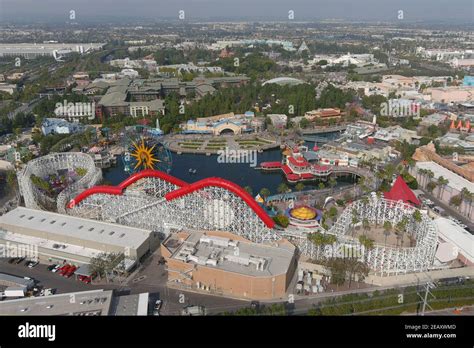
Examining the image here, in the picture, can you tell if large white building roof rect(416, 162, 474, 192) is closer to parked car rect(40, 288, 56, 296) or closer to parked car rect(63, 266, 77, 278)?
parked car rect(63, 266, 77, 278)

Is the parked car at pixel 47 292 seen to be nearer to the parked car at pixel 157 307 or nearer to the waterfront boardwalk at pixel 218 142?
the parked car at pixel 157 307

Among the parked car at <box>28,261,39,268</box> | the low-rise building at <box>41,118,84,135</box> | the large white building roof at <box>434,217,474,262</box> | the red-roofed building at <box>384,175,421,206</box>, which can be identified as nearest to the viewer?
the large white building roof at <box>434,217,474,262</box>

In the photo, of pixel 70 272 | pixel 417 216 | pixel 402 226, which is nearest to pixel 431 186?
pixel 417 216

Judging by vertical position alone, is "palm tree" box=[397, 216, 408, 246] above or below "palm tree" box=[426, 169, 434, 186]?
below

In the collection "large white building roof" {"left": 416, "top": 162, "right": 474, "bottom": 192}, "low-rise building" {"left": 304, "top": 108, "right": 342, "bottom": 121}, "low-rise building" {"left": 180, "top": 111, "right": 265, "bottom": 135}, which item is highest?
"low-rise building" {"left": 304, "top": 108, "right": 342, "bottom": 121}

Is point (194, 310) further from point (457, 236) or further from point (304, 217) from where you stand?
point (457, 236)

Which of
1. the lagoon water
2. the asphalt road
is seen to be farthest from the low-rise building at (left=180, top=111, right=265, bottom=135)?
the asphalt road
